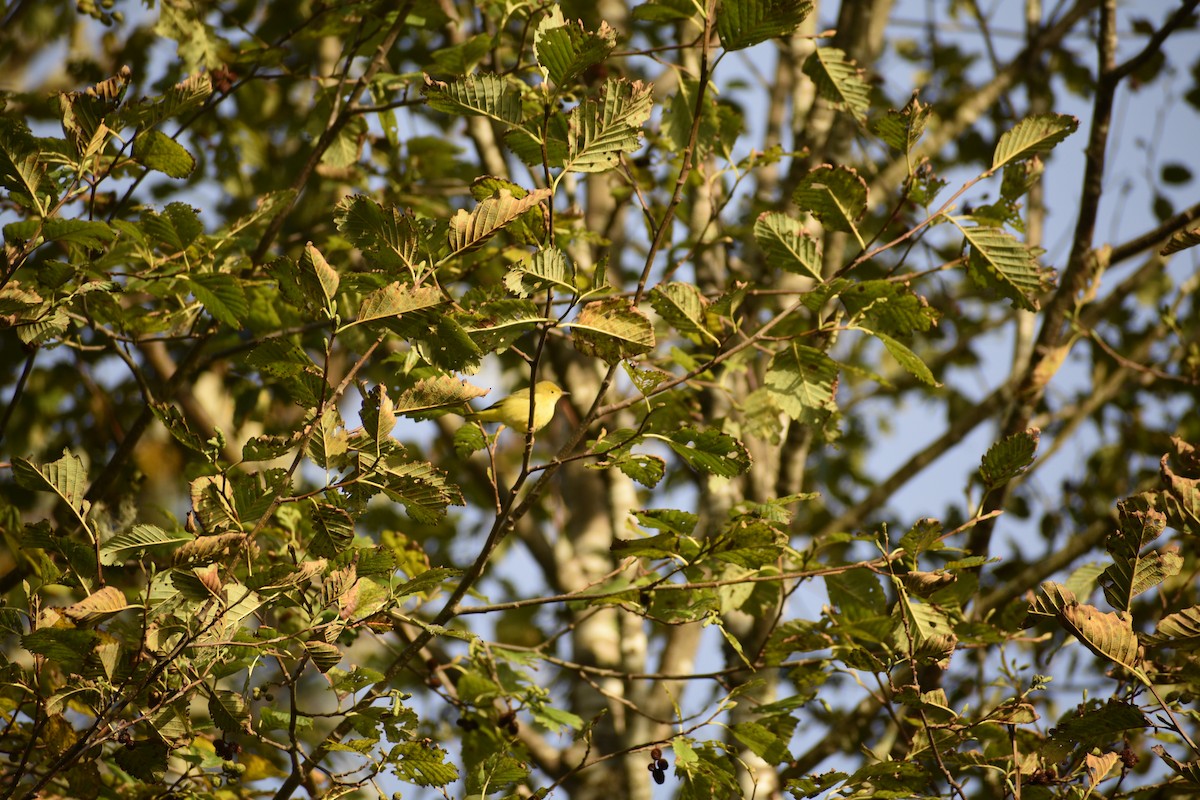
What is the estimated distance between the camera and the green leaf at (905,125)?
6.38 ft

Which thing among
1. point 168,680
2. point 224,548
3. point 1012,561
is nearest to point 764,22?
point 224,548

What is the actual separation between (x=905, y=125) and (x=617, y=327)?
804 millimetres

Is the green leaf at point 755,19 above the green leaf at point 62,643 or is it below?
above

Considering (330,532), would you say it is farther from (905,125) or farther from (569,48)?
(905,125)

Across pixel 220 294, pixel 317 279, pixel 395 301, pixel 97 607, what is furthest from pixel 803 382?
pixel 97 607

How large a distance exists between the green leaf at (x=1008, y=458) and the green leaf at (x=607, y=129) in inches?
38.0

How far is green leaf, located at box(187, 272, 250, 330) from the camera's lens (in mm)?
2012

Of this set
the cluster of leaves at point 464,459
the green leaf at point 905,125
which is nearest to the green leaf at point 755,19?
the cluster of leaves at point 464,459

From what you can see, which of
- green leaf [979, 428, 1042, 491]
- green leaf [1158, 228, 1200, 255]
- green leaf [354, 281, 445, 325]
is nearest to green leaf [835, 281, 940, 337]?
green leaf [979, 428, 1042, 491]

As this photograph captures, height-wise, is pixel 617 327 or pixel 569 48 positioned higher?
pixel 569 48

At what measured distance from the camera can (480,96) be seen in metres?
1.70

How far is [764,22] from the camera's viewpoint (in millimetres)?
1723

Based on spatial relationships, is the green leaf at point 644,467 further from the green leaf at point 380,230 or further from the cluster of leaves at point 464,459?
the green leaf at point 380,230

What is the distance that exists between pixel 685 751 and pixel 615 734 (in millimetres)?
1549
